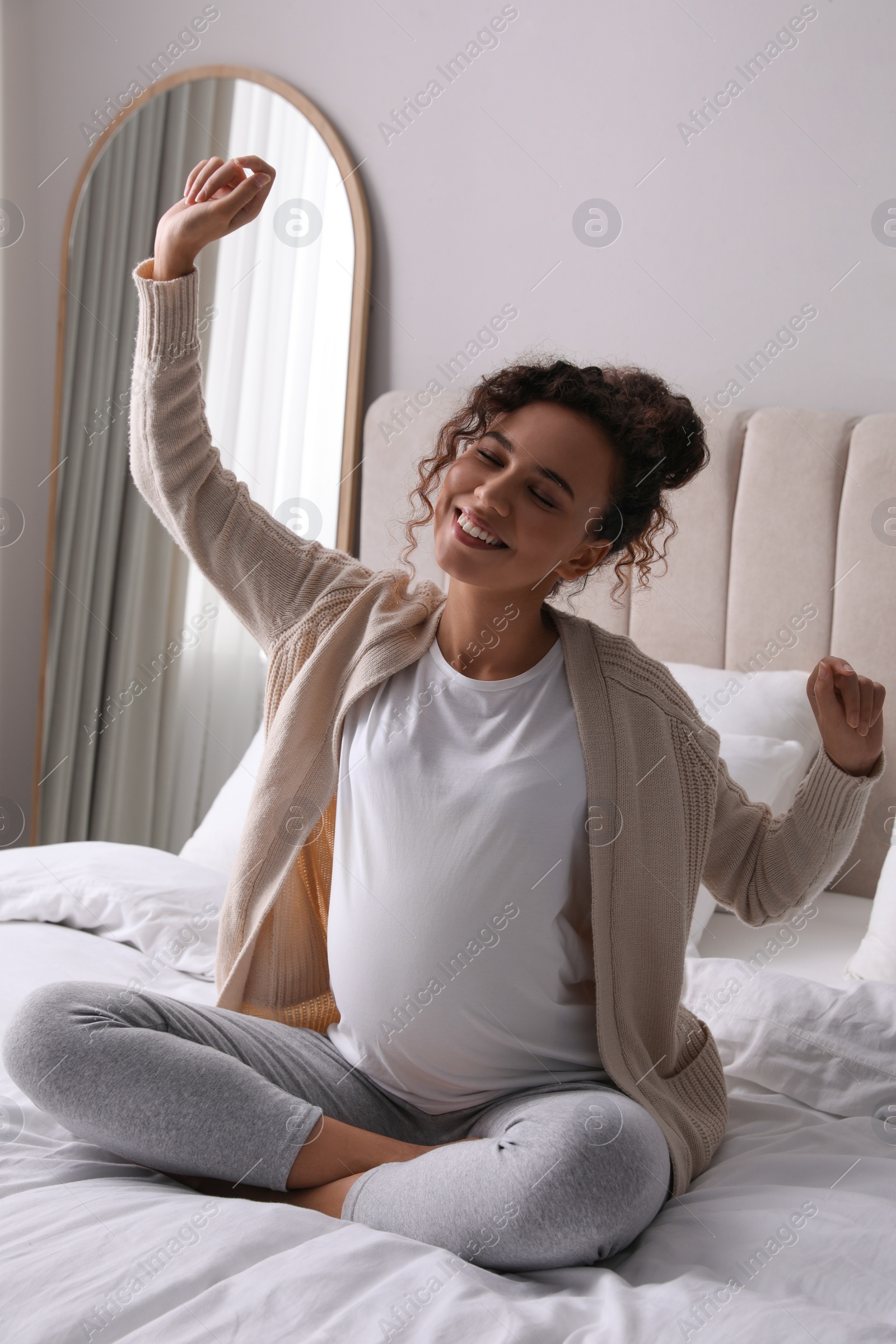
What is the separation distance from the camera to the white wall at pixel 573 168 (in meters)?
1.86

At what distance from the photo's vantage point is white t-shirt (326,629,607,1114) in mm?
Result: 1033

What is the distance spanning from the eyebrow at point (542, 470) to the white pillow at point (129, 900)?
0.76 metres

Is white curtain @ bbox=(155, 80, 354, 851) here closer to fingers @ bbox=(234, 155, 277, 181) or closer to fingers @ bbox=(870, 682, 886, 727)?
fingers @ bbox=(234, 155, 277, 181)

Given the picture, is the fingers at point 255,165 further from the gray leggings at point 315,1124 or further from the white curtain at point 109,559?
the white curtain at point 109,559

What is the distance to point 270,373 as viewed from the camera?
2.41 meters

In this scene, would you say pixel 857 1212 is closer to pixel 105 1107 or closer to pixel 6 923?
pixel 105 1107

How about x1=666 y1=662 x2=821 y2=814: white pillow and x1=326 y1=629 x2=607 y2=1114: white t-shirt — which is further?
x1=666 y1=662 x2=821 y2=814: white pillow

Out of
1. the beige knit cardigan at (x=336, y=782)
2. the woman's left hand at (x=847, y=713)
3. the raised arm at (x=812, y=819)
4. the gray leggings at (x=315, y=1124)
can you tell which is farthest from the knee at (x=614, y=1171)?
the woman's left hand at (x=847, y=713)

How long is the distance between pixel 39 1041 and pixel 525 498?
0.68 m

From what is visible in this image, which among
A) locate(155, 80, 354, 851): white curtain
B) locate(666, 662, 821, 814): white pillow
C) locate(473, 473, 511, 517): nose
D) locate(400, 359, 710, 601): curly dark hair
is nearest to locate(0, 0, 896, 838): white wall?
locate(155, 80, 354, 851): white curtain

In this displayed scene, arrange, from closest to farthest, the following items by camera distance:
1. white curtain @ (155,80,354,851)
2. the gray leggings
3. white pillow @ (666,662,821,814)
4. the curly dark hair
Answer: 1. the gray leggings
2. the curly dark hair
3. white pillow @ (666,662,821,814)
4. white curtain @ (155,80,354,851)

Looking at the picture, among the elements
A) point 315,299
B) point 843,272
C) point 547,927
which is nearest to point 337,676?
point 547,927

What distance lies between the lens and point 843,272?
1.86 metres

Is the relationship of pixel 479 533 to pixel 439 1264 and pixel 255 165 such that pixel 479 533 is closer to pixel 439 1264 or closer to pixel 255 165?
pixel 255 165
